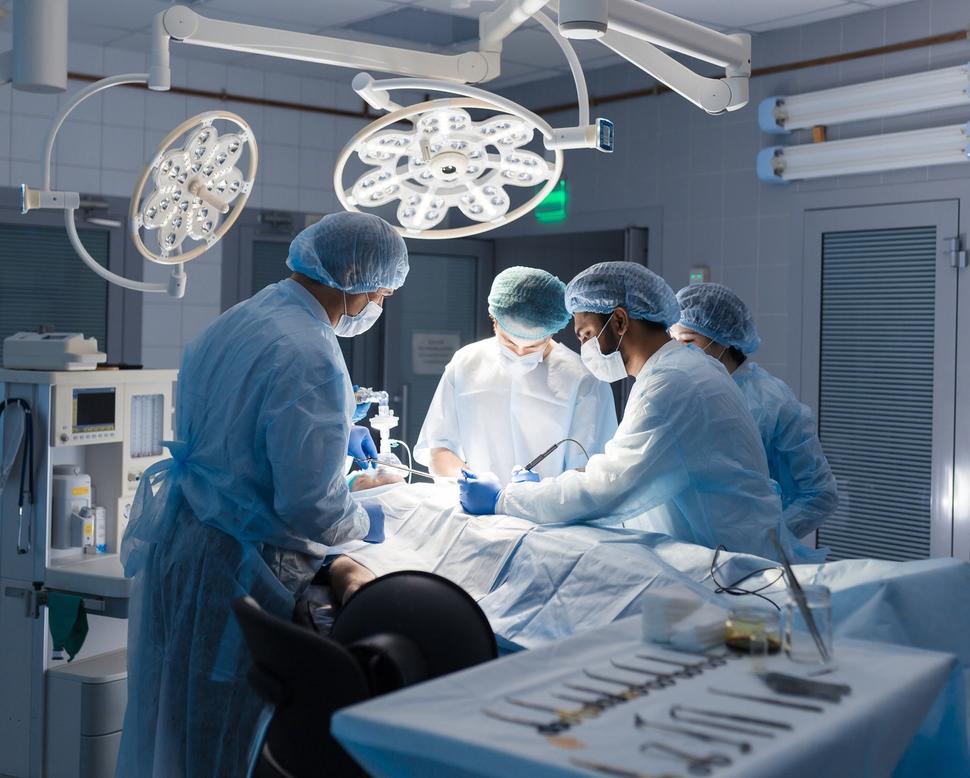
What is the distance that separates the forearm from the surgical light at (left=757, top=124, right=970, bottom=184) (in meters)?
2.07

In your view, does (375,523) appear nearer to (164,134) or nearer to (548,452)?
(548,452)

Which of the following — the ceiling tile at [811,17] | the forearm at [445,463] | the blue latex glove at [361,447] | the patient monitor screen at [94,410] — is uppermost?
the ceiling tile at [811,17]

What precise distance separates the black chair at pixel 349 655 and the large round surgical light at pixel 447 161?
1042 millimetres

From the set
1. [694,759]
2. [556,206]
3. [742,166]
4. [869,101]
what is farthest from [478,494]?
[556,206]

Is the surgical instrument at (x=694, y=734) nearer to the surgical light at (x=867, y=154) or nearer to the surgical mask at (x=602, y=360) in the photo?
the surgical mask at (x=602, y=360)

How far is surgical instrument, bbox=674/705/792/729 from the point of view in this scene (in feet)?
4.43

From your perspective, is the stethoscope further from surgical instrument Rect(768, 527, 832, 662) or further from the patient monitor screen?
surgical instrument Rect(768, 527, 832, 662)

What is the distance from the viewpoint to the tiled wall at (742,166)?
4.40 metres

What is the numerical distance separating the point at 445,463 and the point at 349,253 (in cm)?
118

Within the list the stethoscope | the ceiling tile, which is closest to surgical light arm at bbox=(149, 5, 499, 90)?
the stethoscope

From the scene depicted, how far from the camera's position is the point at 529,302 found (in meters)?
3.31

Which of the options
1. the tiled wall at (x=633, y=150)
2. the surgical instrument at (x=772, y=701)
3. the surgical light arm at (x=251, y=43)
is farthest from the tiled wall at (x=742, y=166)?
the surgical instrument at (x=772, y=701)

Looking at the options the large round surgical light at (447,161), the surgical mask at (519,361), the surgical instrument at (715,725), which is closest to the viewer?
the surgical instrument at (715,725)

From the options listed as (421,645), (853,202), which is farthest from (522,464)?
(853,202)
